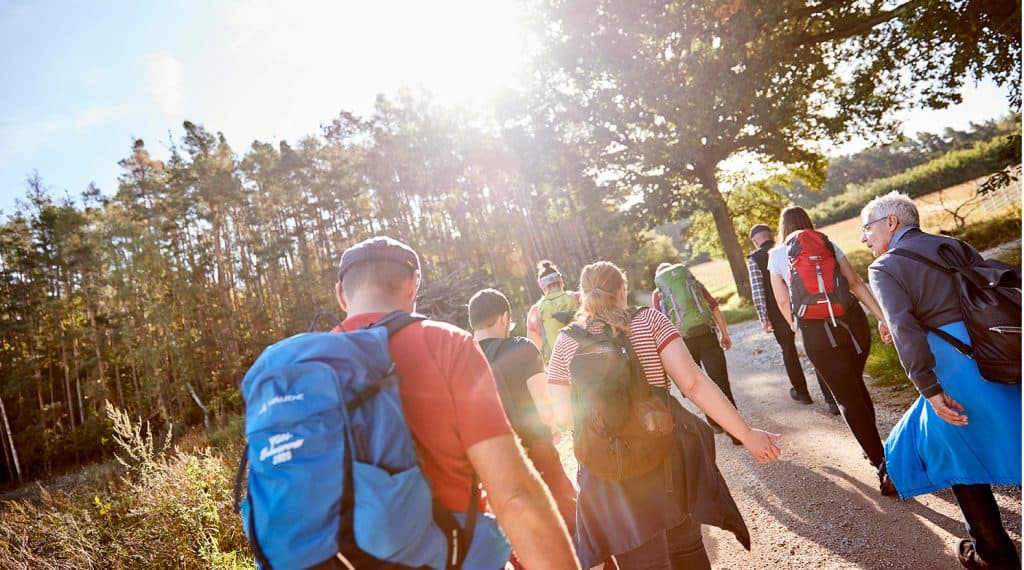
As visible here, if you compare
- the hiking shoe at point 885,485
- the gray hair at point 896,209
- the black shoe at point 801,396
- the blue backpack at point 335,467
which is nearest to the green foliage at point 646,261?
the black shoe at point 801,396

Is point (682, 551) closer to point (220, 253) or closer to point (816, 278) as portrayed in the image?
point (816, 278)

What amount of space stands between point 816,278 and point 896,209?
1.34 metres

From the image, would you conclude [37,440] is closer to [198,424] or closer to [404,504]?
[198,424]

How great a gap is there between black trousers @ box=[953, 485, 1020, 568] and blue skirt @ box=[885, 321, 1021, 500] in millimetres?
98

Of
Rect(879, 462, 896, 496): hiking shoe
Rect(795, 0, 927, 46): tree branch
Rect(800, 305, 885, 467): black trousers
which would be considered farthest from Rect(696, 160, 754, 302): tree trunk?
Rect(879, 462, 896, 496): hiking shoe

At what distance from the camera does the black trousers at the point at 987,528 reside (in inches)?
103

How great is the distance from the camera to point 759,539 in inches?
145

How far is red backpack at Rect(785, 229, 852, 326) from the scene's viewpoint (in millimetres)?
4105

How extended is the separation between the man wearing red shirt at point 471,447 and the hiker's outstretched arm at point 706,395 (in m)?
1.32

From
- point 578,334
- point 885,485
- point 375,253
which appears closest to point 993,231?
point 885,485

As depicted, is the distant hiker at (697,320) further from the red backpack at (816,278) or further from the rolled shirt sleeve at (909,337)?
the rolled shirt sleeve at (909,337)

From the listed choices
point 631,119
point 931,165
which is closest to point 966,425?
point 631,119

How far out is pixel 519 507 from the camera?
146 centimetres

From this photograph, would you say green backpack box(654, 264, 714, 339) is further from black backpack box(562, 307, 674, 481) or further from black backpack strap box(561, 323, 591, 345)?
black backpack box(562, 307, 674, 481)
